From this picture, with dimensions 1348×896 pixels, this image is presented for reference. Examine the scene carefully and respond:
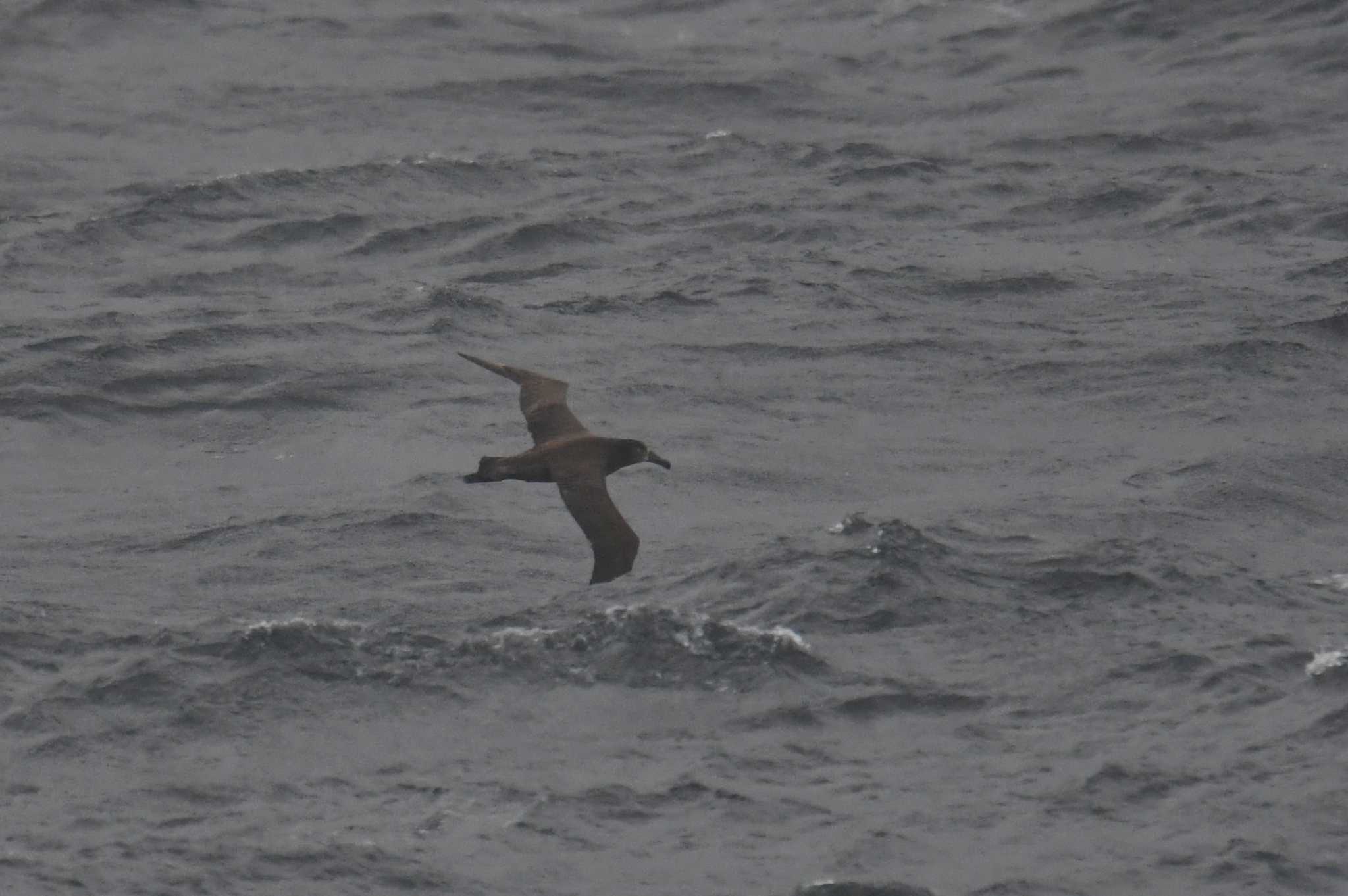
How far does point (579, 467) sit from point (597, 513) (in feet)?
2.43

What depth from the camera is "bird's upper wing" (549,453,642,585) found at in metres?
16.3

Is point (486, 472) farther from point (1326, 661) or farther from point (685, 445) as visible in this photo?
point (685, 445)

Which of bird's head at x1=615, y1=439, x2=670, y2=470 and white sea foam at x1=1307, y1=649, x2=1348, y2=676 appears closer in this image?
bird's head at x1=615, y1=439, x2=670, y2=470

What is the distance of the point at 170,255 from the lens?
95.1 feet

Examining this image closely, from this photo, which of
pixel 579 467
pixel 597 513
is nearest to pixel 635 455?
pixel 579 467

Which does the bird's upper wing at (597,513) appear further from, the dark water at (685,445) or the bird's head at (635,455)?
the dark water at (685,445)

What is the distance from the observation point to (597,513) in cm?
1678

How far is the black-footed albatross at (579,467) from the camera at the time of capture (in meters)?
16.4

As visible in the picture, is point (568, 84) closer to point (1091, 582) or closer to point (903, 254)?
point (903, 254)

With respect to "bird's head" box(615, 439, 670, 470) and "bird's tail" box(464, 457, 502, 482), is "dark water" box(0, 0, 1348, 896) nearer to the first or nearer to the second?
"bird's head" box(615, 439, 670, 470)

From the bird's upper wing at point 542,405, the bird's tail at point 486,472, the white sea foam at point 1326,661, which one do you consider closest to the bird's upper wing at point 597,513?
the bird's tail at point 486,472

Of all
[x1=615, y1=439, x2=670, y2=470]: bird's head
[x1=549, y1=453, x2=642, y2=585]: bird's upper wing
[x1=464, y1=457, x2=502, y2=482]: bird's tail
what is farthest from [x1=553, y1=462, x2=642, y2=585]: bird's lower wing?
[x1=464, y1=457, x2=502, y2=482]: bird's tail

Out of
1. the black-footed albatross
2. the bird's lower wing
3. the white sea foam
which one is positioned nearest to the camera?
the bird's lower wing

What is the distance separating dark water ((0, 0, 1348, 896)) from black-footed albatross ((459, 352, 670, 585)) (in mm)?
1800
